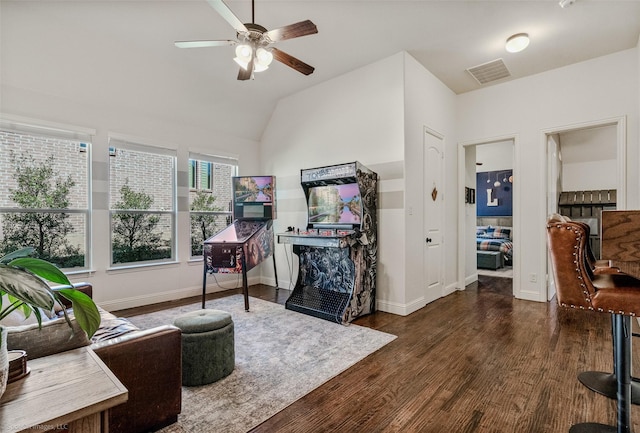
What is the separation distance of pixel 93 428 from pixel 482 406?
2131 millimetres

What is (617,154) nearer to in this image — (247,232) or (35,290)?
(247,232)

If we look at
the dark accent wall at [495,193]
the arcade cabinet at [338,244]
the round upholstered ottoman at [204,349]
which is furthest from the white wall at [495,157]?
the round upholstered ottoman at [204,349]

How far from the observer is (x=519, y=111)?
15.1 feet

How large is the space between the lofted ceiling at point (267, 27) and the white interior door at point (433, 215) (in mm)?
1103

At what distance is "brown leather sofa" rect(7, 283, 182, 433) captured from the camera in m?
1.58

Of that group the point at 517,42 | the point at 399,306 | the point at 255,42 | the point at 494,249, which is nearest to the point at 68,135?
the point at 255,42

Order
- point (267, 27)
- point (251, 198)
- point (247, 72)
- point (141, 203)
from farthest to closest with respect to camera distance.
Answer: point (251, 198) → point (141, 203) → point (267, 27) → point (247, 72)

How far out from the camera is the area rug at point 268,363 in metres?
1.91

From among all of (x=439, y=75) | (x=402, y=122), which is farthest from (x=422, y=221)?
(x=439, y=75)

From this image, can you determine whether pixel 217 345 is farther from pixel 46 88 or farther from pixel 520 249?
pixel 520 249

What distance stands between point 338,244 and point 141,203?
3077 mm

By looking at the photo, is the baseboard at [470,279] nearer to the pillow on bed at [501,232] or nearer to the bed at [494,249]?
the bed at [494,249]

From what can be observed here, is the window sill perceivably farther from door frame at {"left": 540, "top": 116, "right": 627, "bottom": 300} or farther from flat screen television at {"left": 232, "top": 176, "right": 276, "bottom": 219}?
door frame at {"left": 540, "top": 116, "right": 627, "bottom": 300}

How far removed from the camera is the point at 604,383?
7.20ft
